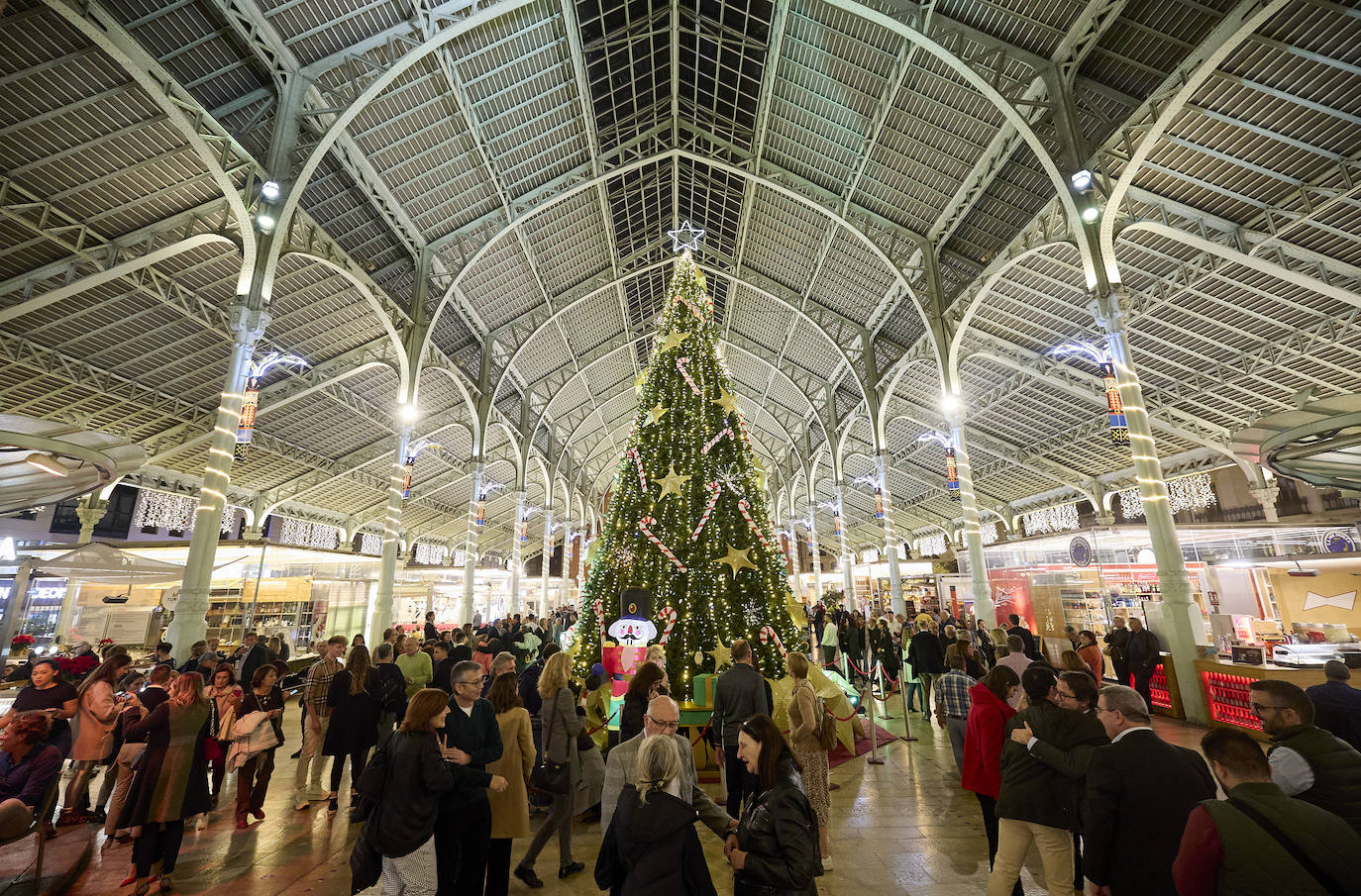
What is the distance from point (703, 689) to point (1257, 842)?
5.56 meters

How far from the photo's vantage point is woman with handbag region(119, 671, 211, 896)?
3.99 m

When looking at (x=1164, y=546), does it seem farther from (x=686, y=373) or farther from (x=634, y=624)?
(x=634, y=624)

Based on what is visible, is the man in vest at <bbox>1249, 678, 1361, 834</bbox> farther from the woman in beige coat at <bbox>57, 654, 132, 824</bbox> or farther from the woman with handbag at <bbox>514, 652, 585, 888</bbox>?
the woman in beige coat at <bbox>57, 654, 132, 824</bbox>

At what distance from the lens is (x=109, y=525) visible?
24.2m

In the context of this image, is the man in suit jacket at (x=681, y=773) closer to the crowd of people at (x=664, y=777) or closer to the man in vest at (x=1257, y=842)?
the crowd of people at (x=664, y=777)

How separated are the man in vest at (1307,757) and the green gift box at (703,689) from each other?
5121 mm

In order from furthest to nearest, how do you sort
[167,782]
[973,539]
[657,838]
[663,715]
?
[973,539]
[167,782]
[663,715]
[657,838]

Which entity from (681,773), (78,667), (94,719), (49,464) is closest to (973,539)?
(681,773)

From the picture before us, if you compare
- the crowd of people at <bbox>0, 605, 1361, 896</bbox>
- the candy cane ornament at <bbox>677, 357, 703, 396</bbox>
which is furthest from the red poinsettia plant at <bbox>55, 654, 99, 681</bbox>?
the candy cane ornament at <bbox>677, 357, 703, 396</bbox>

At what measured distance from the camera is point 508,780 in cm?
382

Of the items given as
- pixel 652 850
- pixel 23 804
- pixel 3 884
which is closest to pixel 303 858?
pixel 3 884

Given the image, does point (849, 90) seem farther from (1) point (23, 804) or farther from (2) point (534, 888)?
(1) point (23, 804)

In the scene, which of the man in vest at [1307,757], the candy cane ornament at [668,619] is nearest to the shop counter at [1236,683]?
the man in vest at [1307,757]

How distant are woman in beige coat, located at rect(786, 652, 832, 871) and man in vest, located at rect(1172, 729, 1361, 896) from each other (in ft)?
7.97
